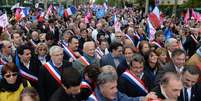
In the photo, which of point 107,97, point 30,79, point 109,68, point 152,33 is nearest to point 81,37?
point 152,33

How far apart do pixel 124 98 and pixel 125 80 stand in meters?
1.47

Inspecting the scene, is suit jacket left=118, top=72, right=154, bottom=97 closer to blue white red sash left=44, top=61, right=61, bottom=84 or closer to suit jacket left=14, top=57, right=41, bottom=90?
blue white red sash left=44, top=61, right=61, bottom=84

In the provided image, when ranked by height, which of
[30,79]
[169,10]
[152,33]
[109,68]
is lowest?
[169,10]

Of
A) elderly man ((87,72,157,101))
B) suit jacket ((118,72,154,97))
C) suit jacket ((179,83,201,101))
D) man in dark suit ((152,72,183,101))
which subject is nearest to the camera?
man in dark suit ((152,72,183,101))

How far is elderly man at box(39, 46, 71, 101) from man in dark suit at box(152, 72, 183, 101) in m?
2.63

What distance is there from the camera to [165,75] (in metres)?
5.04

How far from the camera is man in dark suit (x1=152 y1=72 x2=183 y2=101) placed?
191 inches

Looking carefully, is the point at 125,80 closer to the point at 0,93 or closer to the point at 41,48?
the point at 0,93

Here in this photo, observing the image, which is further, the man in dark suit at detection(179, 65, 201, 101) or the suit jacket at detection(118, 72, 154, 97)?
the suit jacket at detection(118, 72, 154, 97)

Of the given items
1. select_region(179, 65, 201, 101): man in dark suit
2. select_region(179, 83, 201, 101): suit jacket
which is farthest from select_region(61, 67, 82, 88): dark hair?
select_region(179, 83, 201, 101): suit jacket

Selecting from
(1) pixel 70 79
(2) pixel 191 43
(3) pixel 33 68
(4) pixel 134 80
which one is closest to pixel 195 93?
(4) pixel 134 80

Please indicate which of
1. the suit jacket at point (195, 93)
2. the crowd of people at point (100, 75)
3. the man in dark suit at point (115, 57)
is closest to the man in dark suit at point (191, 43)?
the crowd of people at point (100, 75)

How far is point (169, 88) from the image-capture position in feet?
16.0

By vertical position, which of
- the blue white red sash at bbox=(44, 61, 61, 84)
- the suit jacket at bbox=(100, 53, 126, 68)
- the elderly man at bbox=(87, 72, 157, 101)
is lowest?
the suit jacket at bbox=(100, 53, 126, 68)
